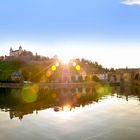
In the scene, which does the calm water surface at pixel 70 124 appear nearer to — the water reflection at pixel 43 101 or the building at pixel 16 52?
the water reflection at pixel 43 101

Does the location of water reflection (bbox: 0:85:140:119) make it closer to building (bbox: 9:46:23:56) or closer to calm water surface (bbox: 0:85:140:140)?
calm water surface (bbox: 0:85:140:140)

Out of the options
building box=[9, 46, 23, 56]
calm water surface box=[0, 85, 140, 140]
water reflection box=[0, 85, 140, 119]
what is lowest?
calm water surface box=[0, 85, 140, 140]

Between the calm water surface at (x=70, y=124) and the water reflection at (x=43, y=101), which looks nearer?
the calm water surface at (x=70, y=124)

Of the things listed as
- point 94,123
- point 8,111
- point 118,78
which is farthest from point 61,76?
point 94,123

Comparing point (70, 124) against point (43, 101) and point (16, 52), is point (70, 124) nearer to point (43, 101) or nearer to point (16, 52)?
point (43, 101)

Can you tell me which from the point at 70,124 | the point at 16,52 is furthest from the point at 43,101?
the point at 16,52

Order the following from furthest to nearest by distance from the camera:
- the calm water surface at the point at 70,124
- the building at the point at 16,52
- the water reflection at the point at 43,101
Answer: the building at the point at 16,52, the water reflection at the point at 43,101, the calm water surface at the point at 70,124

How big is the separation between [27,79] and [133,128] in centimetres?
8871

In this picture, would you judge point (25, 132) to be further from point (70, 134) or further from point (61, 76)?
point (61, 76)

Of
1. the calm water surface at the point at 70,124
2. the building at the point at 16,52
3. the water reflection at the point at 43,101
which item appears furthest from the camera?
the building at the point at 16,52

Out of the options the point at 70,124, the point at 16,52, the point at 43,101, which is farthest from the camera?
the point at 16,52

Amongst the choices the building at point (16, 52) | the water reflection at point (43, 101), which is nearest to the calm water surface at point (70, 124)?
the water reflection at point (43, 101)

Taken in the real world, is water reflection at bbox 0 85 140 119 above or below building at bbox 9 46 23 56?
below

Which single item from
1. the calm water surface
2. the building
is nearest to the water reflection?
the calm water surface
